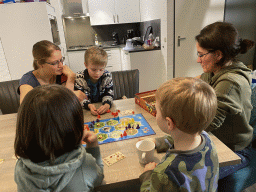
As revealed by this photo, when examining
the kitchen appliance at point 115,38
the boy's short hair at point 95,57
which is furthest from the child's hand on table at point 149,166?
the kitchen appliance at point 115,38

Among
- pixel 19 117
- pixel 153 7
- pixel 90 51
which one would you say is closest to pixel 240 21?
pixel 153 7

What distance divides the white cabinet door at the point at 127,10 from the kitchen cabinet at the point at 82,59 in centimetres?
71

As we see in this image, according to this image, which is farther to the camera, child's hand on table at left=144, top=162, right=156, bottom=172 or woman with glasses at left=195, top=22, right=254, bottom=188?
woman with glasses at left=195, top=22, right=254, bottom=188

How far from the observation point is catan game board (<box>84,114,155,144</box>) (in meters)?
1.07

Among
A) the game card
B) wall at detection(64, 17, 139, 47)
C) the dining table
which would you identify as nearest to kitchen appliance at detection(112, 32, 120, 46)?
wall at detection(64, 17, 139, 47)

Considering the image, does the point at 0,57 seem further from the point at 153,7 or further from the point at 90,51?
the point at 153,7

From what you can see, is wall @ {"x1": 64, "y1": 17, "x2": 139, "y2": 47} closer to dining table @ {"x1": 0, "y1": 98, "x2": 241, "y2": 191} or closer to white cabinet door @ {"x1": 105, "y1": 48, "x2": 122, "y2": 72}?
white cabinet door @ {"x1": 105, "y1": 48, "x2": 122, "y2": 72}

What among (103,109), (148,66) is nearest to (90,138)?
(103,109)

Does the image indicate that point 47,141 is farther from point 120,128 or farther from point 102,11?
point 102,11

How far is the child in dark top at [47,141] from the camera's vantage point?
2.00 ft

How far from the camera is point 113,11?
167 inches

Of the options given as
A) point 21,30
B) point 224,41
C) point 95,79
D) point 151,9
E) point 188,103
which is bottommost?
point 95,79

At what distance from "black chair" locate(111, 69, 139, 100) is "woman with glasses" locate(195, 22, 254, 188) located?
0.84m

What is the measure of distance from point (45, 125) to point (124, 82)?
1397mm
